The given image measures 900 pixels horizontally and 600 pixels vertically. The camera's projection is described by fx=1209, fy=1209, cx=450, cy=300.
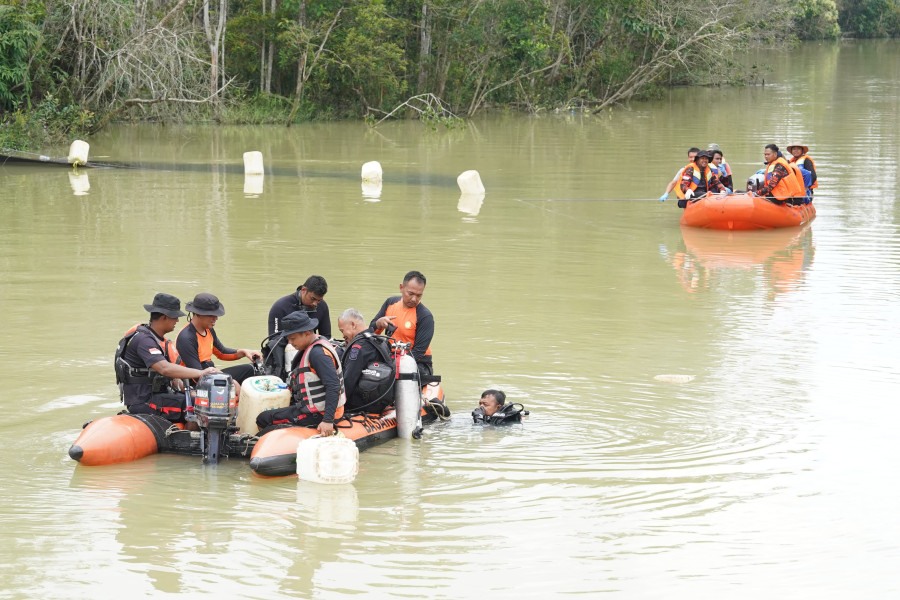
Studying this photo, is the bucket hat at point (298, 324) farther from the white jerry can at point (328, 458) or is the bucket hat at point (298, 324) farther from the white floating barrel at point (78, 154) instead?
the white floating barrel at point (78, 154)

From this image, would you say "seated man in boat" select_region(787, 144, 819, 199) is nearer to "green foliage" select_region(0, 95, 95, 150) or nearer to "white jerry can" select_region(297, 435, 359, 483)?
"white jerry can" select_region(297, 435, 359, 483)

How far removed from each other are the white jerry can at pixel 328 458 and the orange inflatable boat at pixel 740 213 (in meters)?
12.0

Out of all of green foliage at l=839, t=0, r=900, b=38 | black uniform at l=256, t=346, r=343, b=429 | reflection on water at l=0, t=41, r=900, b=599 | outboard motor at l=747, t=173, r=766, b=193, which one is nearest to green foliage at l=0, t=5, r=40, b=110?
reflection on water at l=0, t=41, r=900, b=599

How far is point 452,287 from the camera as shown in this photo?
48.3 ft

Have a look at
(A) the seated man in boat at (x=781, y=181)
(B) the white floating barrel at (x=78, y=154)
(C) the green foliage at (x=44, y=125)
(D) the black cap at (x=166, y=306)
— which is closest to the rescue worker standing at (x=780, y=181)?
(A) the seated man in boat at (x=781, y=181)

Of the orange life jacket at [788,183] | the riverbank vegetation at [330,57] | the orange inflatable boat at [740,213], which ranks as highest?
the riverbank vegetation at [330,57]

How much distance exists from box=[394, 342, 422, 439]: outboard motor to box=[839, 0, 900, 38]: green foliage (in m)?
89.3

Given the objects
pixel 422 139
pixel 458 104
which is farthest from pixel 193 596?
pixel 458 104

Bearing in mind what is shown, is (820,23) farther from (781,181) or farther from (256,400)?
(256,400)

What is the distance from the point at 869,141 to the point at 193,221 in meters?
20.6

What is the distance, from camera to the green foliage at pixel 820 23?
82750 mm

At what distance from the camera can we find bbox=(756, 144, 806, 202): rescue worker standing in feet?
61.6

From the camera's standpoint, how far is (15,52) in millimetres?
28328

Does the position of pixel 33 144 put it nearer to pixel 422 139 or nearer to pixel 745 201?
pixel 422 139
